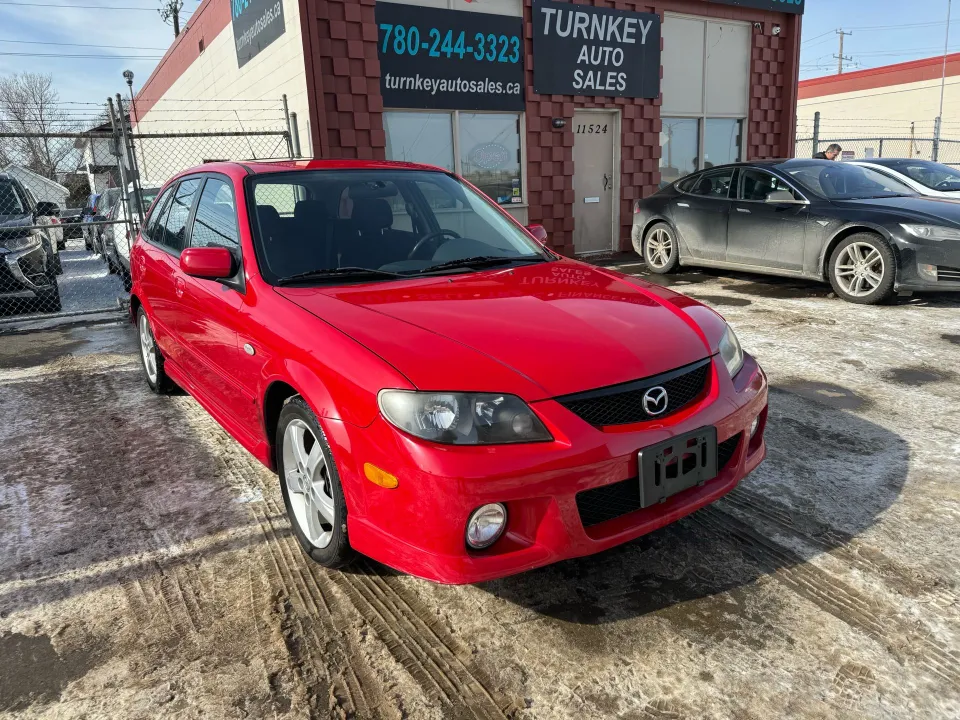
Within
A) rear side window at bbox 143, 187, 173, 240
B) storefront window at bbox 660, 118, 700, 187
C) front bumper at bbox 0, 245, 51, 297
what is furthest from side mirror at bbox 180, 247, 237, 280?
storefront window at bbox 660, 118, 700, 187

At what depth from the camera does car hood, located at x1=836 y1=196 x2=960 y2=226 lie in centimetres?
643

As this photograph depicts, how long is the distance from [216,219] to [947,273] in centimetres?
629

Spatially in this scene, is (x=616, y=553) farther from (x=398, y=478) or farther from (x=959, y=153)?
(x=959, y=153)

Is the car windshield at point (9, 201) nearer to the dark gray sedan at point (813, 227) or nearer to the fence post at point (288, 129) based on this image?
the fence post at point (288, 129)

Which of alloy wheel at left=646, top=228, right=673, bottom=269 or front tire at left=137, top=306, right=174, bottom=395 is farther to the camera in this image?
alloy wheel at left=646, top=228, right=673, bottom=269

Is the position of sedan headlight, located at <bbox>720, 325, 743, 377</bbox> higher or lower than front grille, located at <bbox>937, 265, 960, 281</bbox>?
higher

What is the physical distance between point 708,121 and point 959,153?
26626 mm

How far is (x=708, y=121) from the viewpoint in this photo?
500 inches

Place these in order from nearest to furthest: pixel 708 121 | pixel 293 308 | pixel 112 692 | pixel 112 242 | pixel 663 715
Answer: pixel 663 715
pixel 112 692
pixel 293 308
pixel 112 242
pixel 708 121

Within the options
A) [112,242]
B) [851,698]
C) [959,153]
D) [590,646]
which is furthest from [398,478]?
[959,153]

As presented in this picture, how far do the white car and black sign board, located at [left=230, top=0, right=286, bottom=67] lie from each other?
7.58 metres

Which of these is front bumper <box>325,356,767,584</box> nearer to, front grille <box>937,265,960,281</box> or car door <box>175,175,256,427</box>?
car door <box>175,175,256,427</box>

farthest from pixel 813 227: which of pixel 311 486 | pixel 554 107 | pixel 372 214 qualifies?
pixel 311 486

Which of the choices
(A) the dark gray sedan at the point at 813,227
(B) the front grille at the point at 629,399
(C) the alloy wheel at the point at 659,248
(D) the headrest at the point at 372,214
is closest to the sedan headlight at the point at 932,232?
(A) the dark gray sedan at the point at 813,227
